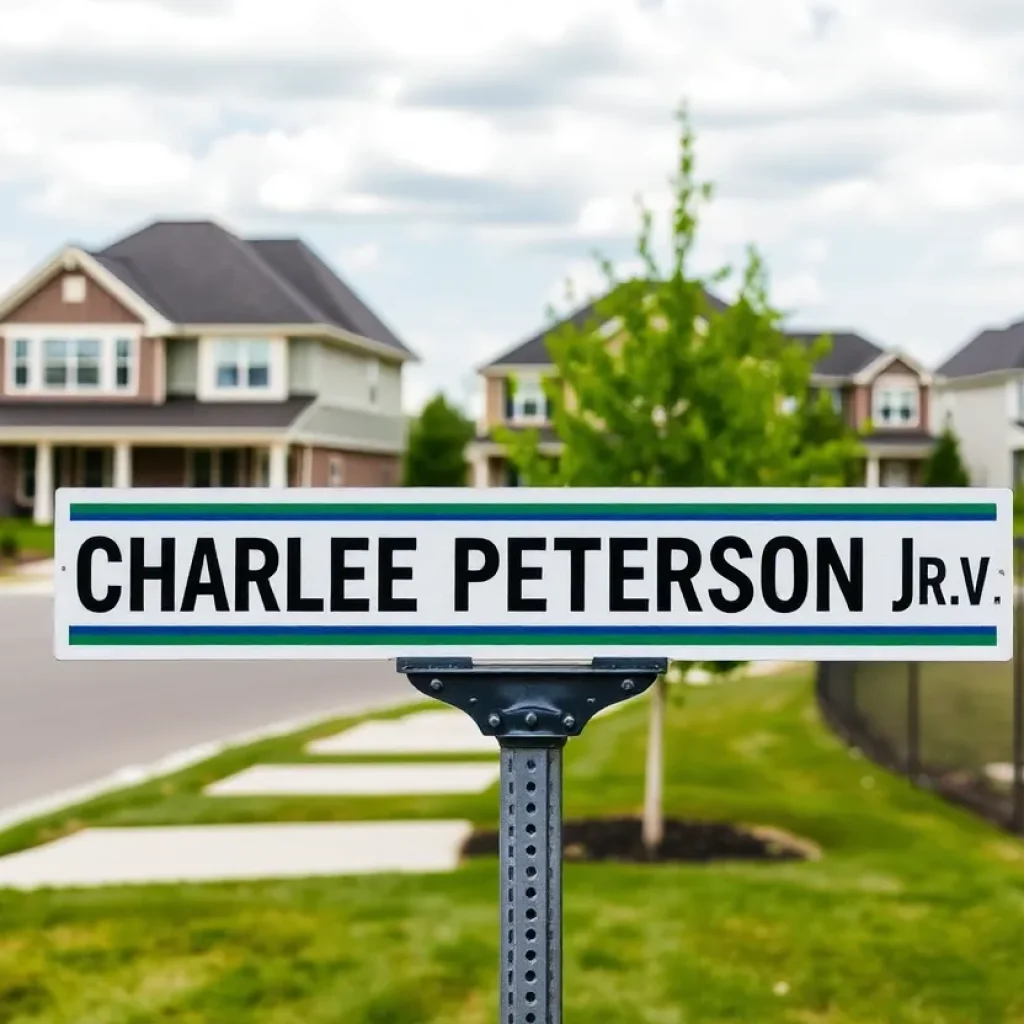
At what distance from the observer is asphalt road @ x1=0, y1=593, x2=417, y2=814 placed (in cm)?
1182

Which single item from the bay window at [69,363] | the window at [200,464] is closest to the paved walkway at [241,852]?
the window at [200,464]

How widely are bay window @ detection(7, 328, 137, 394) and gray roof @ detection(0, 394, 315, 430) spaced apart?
0.50m

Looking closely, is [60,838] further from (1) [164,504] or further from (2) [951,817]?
(1) [164,504]

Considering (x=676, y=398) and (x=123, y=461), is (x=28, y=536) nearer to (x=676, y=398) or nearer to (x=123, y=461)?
(x=123, y=461)

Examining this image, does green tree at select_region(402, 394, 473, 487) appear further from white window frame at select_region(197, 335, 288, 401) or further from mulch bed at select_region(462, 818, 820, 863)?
mulch bed at select_region(462, 818, 820, 863)

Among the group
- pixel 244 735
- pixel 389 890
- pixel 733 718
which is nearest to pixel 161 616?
pixel 389 890

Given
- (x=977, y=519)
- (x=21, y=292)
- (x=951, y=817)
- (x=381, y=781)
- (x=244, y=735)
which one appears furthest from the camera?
(x=21, y=292)

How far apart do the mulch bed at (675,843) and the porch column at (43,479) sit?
3559 cm

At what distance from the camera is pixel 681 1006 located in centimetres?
547

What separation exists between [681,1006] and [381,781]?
552 centimetres

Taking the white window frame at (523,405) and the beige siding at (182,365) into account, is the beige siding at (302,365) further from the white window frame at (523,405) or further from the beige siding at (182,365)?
the white window frame at (523,405)

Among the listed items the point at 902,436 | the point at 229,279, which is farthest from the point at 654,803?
the point at 902,436

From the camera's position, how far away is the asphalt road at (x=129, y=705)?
11820 mm

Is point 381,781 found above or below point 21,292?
below
